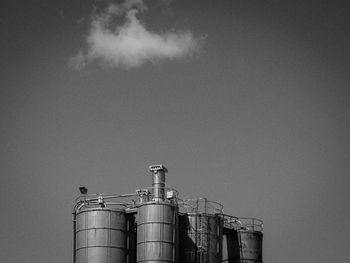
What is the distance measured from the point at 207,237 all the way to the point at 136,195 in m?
6.57

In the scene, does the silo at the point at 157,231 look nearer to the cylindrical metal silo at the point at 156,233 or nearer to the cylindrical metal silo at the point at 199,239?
the cylindrical metal silo at the point at 156,233

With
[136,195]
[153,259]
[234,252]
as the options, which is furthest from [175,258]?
[234,252]

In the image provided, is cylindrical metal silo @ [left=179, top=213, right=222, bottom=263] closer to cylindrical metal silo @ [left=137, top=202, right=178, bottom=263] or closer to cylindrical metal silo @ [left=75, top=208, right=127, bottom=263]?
cylindrical metal silo @ [left=137, top=202, right=178, bottom=263]

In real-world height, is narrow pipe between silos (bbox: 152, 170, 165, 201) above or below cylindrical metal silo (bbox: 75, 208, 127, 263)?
above

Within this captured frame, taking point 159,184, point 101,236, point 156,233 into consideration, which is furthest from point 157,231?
point 101,236

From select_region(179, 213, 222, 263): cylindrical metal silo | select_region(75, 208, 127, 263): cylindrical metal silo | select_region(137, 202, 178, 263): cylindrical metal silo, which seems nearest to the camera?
select_region(137, 202, 178, 263): cylindrical metal silo

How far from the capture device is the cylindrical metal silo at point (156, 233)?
6899 centimetres

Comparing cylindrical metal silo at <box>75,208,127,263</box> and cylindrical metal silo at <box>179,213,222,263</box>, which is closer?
cylindrical metal silo at <box>75,208,127,263</box>

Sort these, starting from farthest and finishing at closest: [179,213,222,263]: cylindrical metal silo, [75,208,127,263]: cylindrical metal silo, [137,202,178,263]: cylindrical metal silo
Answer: [179,213,222,263]: cylindrical metal silo < [75,208,127,263]: cylindrical metal silo < [137,202,178,263]: cylindrical metal silo

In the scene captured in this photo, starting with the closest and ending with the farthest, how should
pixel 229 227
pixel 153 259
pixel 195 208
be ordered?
pixel 153 259, pixel 195 208, pixel 229 227

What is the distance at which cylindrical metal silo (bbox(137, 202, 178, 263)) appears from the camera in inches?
2716

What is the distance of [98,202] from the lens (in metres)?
71.6

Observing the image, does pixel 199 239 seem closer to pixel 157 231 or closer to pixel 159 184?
pixel 157 231

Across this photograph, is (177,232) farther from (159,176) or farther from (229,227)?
(229,227)
